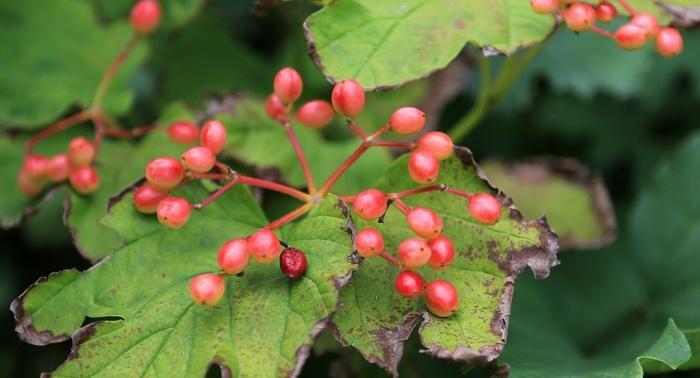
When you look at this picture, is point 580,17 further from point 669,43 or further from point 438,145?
point 438,145

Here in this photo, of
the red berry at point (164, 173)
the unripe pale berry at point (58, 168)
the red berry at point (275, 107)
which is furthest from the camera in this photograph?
the unripe pale berry at point (58, 168)

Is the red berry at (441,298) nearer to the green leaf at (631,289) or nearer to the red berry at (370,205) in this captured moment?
the red berry at (370,205)

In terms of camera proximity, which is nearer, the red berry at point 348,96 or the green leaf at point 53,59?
the red berry at point 348,96

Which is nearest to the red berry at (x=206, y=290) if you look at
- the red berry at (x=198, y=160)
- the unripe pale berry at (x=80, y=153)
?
the red berry at (x=198, y=160)

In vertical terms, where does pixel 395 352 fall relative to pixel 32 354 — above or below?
above

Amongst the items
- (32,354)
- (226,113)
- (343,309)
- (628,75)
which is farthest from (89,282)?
(628,75)

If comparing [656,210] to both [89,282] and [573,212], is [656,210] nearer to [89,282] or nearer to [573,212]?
[573,212]
